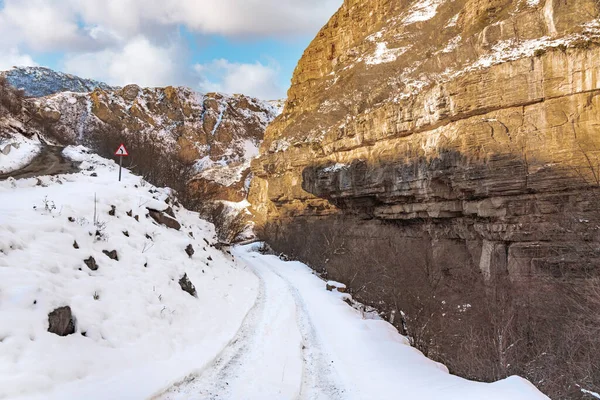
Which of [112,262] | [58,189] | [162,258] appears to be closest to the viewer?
[112,262]

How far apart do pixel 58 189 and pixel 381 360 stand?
11.0 metres

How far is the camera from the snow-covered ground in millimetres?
4543

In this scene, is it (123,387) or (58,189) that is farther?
(58,189)

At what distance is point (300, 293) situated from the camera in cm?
1409

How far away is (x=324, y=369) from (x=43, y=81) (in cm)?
20787

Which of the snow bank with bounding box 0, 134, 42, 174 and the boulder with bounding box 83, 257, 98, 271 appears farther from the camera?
the snow bank with bounding box 0, 134, 42, 174

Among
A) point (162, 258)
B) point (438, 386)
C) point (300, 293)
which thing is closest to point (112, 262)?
point (162, 258)

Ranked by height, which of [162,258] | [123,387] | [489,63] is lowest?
[123,387]

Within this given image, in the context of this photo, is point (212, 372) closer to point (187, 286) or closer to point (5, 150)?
point (187, 286)

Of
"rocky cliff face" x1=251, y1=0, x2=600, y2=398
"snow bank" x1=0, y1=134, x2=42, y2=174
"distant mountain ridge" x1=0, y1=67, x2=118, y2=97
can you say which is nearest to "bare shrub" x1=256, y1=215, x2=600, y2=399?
"rocky cliff face" x1=251, y1=0, x2=600, y2=398

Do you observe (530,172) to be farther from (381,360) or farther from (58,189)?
(58,189)

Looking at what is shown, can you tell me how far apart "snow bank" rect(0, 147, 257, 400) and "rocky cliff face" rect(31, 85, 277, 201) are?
85376 millimetres

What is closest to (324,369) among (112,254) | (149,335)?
(149,335)

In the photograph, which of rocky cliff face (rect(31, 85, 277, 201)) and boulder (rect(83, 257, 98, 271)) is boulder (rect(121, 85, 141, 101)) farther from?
boulder (rect(83, 257, 98, 271))
